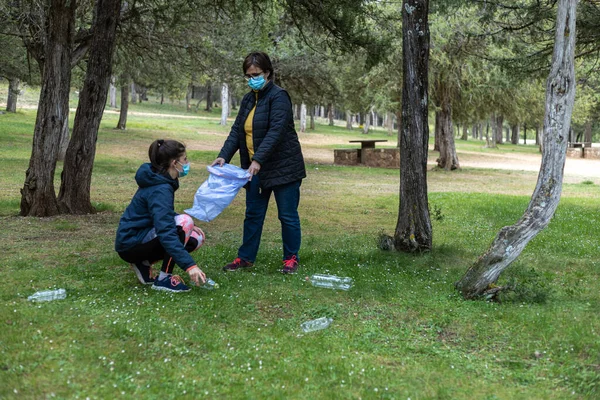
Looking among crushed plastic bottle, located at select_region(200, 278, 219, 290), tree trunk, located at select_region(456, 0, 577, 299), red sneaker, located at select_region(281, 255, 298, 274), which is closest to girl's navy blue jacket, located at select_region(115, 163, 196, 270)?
crushed plastic bottle, located at select_region(200, 278, 219, 290)

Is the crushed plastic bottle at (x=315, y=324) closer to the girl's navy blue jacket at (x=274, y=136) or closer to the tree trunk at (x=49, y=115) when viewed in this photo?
the girl's navy blue jacket at (x=274, y=136)

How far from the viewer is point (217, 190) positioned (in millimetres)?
5793

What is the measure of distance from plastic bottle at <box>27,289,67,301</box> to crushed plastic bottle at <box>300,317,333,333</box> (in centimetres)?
196

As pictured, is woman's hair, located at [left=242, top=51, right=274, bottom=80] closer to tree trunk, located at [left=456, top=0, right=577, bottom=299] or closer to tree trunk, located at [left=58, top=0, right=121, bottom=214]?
tree trunk, located at [left=456, top=0, right=577, bottom=299]

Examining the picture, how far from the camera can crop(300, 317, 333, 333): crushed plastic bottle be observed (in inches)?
180

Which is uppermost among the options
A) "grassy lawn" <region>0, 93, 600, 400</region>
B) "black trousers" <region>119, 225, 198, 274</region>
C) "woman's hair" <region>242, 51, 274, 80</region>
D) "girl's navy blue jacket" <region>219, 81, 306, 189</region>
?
"woman's hair" <region>242, 51, 274, 80</region>

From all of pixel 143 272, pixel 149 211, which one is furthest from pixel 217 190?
pixel 143 272

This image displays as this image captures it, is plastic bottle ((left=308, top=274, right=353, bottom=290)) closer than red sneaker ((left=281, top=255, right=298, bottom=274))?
Yes

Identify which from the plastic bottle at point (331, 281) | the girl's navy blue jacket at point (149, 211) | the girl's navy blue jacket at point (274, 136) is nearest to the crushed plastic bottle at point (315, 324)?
the plastic bottle at point (331, 281)

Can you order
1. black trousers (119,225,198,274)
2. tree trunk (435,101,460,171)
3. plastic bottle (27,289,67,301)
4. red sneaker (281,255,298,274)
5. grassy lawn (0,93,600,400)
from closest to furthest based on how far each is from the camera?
1. grassy lawn (0,93,600,400)
2. plastic bottle (27,289,67,301)
3. black trousers (119,225,198,274)
4. red sneaker (281,255,298,274)
5. tree trunk (435,101,460,171)

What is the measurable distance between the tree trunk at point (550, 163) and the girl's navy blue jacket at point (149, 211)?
8.61ft

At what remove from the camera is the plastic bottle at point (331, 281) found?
579cm

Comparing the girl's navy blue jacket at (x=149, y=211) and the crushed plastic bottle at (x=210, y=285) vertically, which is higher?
the girl's navy blue jacket at (x=149, y=211)

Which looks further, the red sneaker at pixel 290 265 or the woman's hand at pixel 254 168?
the red sneaker at pixel 290 265
